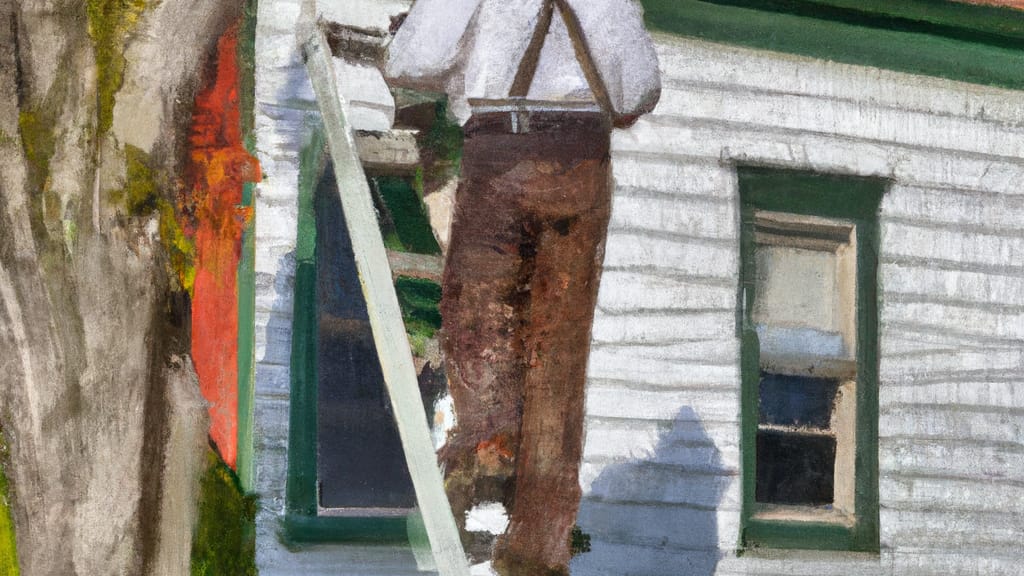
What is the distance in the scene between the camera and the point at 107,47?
6.23 ft

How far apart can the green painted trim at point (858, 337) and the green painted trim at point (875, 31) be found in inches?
14.9

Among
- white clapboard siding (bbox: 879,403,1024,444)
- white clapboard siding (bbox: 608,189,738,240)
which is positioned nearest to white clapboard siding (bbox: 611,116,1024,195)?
white clapboard siding (bbox: 608,189,738,240)

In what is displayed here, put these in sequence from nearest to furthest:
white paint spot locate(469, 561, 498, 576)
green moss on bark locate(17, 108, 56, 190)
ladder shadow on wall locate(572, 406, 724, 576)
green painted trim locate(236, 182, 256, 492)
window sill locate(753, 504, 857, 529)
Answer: green moss on bark locate(17, 108, 56, 190) < green painted trim locate(236, 182, 256, 492) < white paint spot locate(469, 561, 498, 576) < ladder shadow on wall locate(572, 406, 724, 576) < window sill locate(753, 504, 857, 529)

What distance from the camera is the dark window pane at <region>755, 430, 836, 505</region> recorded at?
93.5 inches

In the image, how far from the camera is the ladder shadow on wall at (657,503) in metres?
2.19

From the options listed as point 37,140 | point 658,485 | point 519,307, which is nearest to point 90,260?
point 37,140

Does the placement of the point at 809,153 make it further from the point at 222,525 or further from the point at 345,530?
the point at 222,525

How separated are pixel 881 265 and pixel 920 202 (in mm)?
238

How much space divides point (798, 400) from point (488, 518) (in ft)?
3.53

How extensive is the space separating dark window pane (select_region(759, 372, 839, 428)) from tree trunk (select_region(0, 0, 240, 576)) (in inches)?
68.6

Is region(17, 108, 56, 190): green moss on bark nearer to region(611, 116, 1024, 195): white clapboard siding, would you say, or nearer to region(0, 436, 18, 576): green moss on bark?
region(0, 436, 18, 576): green moss on bark

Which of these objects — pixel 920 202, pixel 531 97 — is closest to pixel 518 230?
pixel 531 97

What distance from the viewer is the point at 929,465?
2.39 metres

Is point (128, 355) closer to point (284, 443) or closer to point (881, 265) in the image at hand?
point (284, 443)
